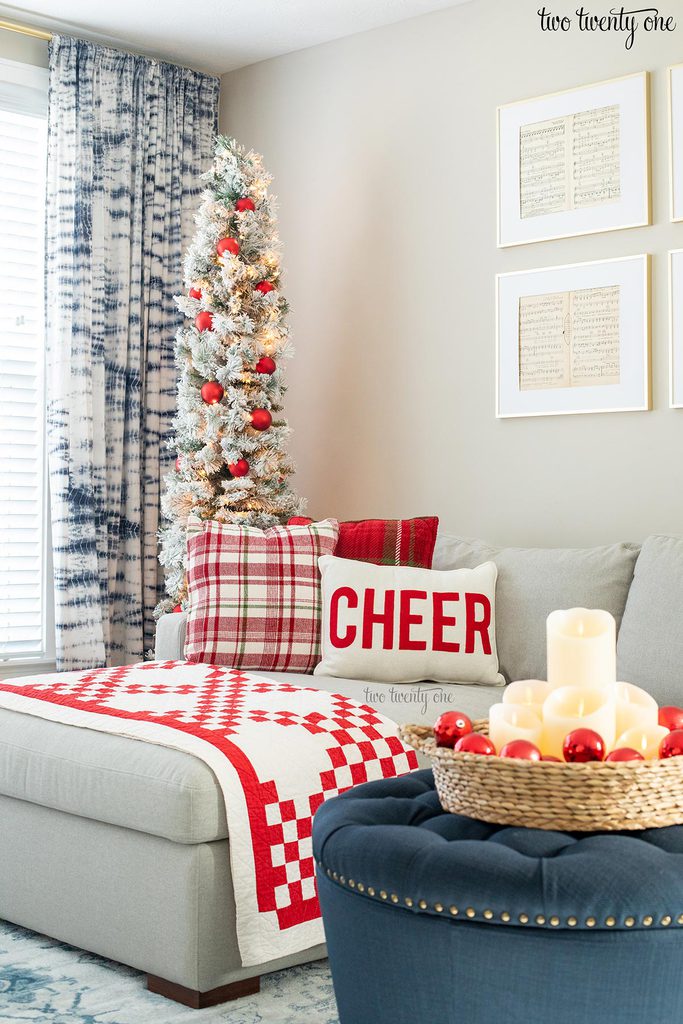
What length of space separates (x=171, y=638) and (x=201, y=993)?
1394 millimetres

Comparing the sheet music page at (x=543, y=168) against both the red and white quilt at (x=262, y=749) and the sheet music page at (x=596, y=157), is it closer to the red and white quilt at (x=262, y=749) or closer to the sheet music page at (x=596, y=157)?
the sheet music page at (x=596, y=157)

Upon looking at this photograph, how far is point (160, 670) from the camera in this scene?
3059mm

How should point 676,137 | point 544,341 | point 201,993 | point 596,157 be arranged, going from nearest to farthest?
1. point 201,993
2. point 676,137
3. point 596,157
4. point 544,341

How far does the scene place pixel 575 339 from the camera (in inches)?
144

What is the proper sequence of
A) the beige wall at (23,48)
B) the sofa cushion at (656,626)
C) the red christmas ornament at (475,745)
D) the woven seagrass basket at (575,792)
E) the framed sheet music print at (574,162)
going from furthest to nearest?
1. the beige wall at (23,48)
2. the framed sheet music print at (574,162)
3. the sofa cushion at (656,626)
4. the red christmas ornament at (475,745)
5. the woven seagrass basket at (575,792)

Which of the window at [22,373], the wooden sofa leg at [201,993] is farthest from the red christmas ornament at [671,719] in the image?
the window at [22,373]

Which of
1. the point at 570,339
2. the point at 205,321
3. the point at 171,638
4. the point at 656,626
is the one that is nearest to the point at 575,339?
the point at 570,339

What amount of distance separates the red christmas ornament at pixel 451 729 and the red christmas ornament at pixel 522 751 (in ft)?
0.41

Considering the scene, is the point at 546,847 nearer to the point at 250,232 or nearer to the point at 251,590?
the point at 251,590

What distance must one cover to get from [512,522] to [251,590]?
1022mm

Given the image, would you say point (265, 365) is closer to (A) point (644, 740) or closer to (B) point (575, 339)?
(B) point (575, 339)

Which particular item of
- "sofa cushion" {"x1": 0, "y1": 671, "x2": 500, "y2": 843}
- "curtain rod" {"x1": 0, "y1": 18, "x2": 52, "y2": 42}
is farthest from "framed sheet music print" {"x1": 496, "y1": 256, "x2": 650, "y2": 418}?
"curtain rod" {"x1": 0, "y1": 18, "x2": 52, "y2": 42}

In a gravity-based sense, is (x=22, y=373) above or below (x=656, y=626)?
above

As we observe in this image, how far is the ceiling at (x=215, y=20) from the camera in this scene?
4.05 m
